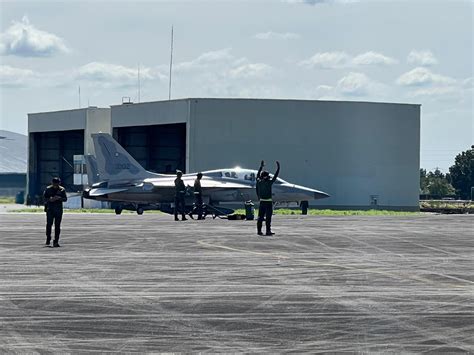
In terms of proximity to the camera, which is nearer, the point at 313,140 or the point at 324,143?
the point at 313,140

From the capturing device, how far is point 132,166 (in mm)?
51969

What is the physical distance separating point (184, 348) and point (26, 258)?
10532mm

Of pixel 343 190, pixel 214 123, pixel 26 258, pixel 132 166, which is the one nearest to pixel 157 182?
pixel 132 166

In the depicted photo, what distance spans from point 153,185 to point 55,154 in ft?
129

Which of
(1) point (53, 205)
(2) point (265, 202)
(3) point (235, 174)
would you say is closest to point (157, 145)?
(3) point (235, 174)

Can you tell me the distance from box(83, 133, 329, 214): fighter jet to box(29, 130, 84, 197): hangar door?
111 feet

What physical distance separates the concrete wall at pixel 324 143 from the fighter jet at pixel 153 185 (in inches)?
532

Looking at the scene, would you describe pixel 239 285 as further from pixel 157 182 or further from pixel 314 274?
pixel 157 182

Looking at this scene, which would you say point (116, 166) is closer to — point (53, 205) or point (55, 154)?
point (53, 205)

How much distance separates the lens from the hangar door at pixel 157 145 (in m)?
76.4

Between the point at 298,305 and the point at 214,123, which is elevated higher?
the point at 214,123

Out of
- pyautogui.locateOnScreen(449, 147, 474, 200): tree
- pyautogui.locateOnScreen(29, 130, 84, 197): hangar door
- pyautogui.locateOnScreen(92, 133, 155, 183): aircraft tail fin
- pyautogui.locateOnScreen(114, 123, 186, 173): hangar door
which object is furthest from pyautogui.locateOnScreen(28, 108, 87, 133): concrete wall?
pyautogui.locateOnScreen(449, 147, 474, 200): tree

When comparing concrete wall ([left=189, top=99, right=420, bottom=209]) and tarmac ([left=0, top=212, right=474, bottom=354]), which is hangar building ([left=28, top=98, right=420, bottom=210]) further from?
tarmac ([left=0, top=212, right=474, bottom=354])

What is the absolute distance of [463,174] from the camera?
135 meters
